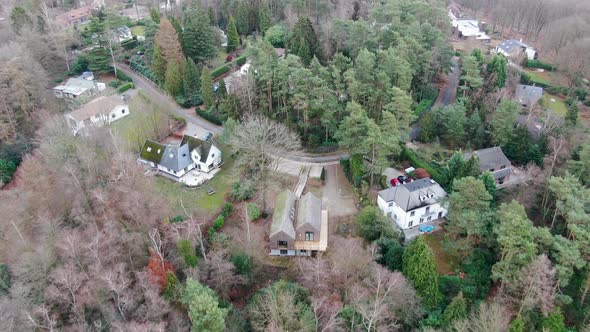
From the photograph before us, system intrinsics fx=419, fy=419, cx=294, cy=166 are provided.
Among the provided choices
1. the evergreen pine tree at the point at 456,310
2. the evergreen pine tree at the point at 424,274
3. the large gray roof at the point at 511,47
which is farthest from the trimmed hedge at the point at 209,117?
the large gray roof at the point at 511,47

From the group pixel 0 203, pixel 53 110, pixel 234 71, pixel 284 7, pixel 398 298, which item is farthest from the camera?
pixel 284 7

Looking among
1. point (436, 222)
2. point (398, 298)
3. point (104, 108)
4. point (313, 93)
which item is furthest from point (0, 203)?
point (436, 222)

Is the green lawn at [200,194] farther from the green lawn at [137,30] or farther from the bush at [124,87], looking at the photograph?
the green lawn at [137,30]

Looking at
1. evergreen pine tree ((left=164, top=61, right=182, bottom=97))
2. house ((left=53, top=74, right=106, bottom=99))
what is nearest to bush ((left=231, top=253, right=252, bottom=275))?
evergreen pine tree ((left=164, top=61, right=182, bottom=97))

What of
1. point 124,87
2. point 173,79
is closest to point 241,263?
point 173,79

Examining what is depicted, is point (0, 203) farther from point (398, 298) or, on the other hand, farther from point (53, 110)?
point (398, 298)

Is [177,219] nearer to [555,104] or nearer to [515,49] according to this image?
[555,104]

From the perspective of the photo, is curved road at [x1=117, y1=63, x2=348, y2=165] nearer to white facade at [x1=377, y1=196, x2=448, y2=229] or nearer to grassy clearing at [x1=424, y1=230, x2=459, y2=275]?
white facade at [x1=377, y1=196, x2=448, y2=229]
